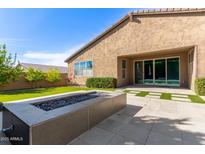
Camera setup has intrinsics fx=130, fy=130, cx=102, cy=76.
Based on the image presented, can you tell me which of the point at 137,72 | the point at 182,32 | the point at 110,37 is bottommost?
the point at 137,72

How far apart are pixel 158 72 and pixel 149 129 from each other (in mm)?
10679

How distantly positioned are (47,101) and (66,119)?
1794mm

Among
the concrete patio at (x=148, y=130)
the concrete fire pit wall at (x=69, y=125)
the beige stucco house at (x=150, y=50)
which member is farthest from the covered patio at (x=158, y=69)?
the concrete fire pit wall at (x=69, y=125)

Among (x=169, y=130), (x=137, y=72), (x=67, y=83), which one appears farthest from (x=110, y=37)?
(x=169, y=130)

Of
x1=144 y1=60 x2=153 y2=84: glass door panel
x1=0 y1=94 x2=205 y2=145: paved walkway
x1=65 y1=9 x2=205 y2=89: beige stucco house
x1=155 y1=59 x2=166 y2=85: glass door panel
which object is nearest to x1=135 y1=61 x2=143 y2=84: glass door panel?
x1=65 y1=9 x2=205 y2=89: beige stucco house

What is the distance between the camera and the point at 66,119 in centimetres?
283

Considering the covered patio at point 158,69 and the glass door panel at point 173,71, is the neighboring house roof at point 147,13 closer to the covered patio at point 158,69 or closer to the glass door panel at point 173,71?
the covered patio at point 158,69

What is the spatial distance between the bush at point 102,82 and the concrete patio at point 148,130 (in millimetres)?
7610

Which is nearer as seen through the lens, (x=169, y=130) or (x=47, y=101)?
(x=169, y=130)

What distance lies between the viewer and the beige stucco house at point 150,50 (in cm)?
881

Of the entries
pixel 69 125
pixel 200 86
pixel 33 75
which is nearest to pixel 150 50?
pixel 200 86

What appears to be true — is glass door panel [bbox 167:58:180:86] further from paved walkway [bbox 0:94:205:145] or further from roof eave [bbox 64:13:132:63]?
paved walkway [bbox 0:94:205:145]
